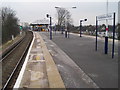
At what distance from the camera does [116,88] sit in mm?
6055

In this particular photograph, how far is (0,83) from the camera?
765 cm

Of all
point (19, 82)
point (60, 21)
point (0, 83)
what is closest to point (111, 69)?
point (19, 82)

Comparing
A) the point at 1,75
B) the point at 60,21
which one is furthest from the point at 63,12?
the point at 1,75

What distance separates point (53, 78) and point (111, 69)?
9.81 feet

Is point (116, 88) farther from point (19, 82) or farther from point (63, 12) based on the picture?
point (63, 12)

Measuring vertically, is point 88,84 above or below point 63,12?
below

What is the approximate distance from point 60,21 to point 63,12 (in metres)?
3.14

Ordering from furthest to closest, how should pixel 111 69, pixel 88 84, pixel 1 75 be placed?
pixel 1 75
pixel 111 69
pixel 88 84

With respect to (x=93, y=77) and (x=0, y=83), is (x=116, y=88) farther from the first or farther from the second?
(x=0, y=83)

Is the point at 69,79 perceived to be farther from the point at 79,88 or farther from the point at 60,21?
the point at 60,21

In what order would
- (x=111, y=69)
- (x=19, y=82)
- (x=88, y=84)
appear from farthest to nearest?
1. (x=111, y=69)
2. (x=19, y=82)
3. (x=88, y=84)

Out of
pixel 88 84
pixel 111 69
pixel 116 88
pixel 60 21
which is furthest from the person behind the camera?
pixel 60 21

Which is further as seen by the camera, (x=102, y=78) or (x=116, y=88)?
(x=102, y=78)

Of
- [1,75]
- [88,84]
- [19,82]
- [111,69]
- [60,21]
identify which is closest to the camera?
[88,84]
